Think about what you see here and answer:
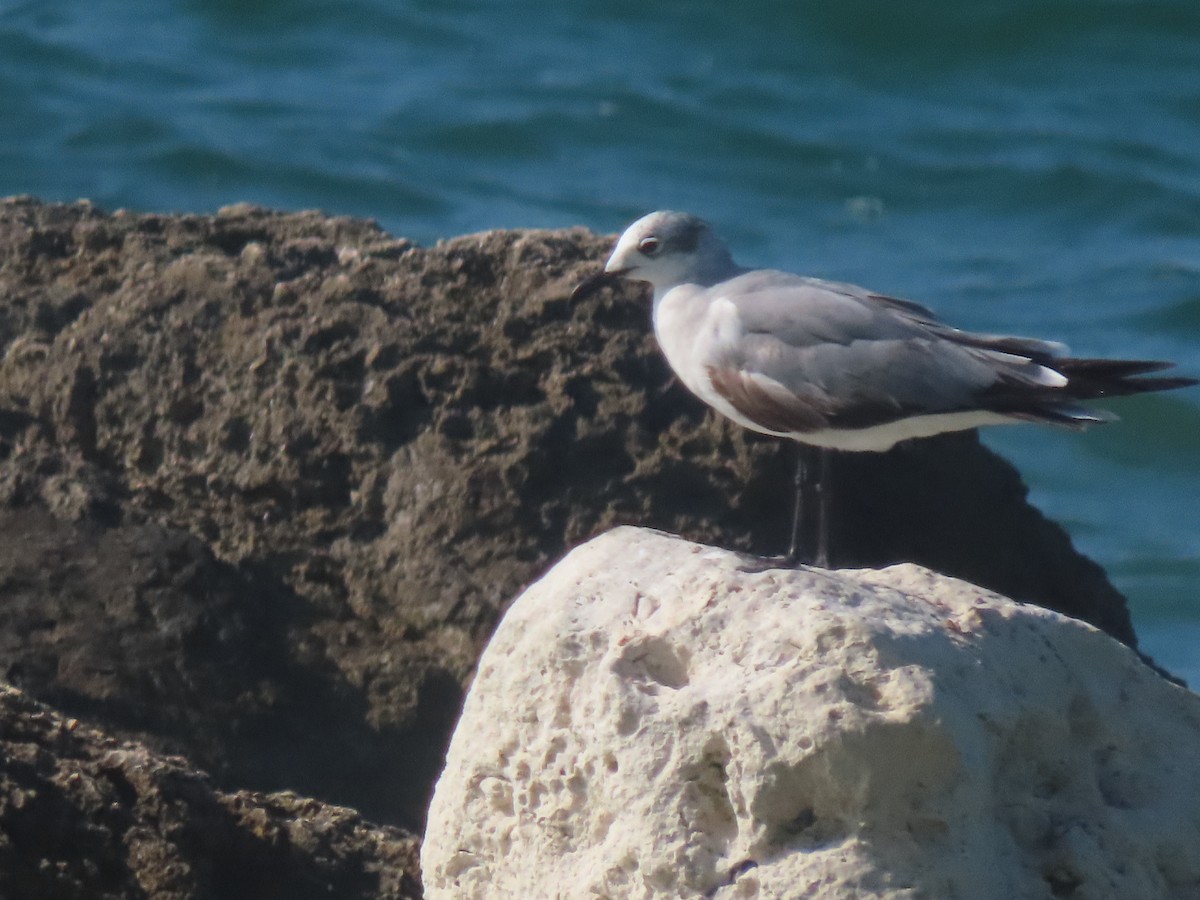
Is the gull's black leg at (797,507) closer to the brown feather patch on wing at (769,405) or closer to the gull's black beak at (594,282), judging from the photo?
the brown feather patch on wing at (769,405)

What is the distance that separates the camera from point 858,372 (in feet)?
17.3

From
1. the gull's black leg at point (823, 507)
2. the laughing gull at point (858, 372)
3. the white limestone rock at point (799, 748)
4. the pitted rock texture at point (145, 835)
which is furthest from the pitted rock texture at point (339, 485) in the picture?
the white limestone rock at point (799, 748)

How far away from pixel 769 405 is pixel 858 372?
10.8 inches

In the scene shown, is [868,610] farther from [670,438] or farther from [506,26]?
[506,26]

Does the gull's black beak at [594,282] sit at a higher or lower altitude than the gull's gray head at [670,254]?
lower

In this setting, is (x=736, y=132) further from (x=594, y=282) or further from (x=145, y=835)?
(x=145, y=835)

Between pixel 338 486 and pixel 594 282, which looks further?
pixel 594 282

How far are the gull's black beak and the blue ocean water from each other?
804cm

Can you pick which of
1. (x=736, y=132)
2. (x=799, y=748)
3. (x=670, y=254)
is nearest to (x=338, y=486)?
(x=670, y=254)

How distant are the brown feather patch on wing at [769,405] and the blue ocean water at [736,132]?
8.30 metres

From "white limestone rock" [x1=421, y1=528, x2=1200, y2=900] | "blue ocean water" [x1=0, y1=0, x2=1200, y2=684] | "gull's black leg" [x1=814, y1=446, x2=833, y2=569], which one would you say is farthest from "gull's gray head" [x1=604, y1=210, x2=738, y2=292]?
"blue ocean water" [x1=0, y1=0, x2=1200, y2=684]

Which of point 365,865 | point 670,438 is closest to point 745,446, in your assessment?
point 670,438

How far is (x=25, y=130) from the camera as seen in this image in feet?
54.7

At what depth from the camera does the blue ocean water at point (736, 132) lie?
14.8 m
